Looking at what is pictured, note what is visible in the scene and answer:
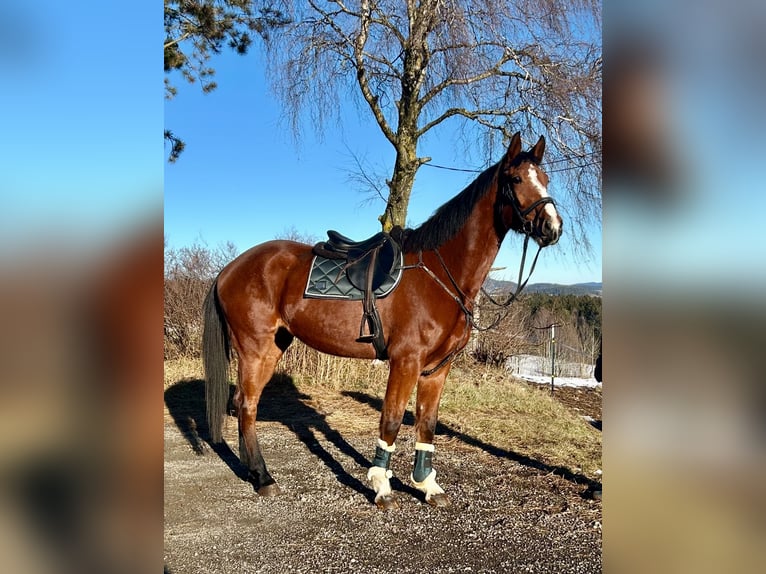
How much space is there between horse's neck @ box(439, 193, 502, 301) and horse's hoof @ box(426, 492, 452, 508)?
52.0 inches

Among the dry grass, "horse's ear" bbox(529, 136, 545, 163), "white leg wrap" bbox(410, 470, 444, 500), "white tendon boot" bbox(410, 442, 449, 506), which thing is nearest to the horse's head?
"horse's ear" bbox(529, 136, 545, 163)

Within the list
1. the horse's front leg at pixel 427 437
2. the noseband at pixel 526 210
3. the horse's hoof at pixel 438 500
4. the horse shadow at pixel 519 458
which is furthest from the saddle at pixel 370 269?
the horse shadow at pixel 519 458

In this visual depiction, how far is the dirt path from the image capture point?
2.40m

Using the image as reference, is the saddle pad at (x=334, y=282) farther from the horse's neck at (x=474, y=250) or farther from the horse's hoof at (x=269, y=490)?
the horse's hoof at (x=269, y=490)

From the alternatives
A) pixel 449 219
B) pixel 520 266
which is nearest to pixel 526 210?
pixel 520 266

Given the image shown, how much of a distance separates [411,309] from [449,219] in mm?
649

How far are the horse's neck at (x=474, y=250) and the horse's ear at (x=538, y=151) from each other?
1.21 feet

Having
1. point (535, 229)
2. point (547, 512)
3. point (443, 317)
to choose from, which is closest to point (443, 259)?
point (443, 317)

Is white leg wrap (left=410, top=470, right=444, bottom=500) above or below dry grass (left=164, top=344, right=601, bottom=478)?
above

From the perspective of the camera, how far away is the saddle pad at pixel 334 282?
3.16 metres

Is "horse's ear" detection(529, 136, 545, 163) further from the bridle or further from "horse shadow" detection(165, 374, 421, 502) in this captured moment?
"horse shadow" detection(165, 374, 421, 502)

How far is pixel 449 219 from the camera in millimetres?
3098
